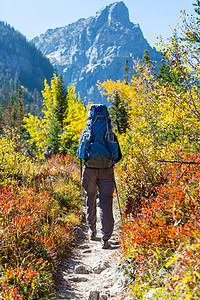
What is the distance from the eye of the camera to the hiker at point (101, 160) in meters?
4.34

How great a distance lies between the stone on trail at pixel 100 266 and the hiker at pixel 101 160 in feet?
1.94

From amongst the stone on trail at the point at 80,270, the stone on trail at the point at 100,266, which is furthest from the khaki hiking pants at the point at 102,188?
the stone on trail at the point at 80,270

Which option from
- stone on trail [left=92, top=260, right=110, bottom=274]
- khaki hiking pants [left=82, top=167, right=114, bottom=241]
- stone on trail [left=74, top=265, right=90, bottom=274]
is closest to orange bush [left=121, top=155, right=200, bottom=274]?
stone on trail [left=92, top=260, right=110, bottom=274]

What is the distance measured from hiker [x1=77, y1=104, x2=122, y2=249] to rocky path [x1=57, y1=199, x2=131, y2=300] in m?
0.34

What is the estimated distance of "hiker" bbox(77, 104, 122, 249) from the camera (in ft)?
14.2

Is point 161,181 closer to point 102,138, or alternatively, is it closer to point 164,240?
point 102,138

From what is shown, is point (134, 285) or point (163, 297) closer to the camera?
point (163, 297)

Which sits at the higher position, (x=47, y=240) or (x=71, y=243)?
(x=47, y=240)

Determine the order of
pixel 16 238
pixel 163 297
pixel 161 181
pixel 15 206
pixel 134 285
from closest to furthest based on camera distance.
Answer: pixel 163 297 < pixel 134 285 < pixel 16 238 < pixel 15 206 < pixel 161 181

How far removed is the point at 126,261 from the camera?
3176 millimetres

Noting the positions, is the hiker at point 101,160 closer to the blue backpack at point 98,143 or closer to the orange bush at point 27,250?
the blue backpack at point 98,143

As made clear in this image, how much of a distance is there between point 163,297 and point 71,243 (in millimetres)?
2866

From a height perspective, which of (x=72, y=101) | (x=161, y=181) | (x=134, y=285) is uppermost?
(x=72, y=101)

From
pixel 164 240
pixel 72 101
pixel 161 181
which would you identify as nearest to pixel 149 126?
pixel 161 181
